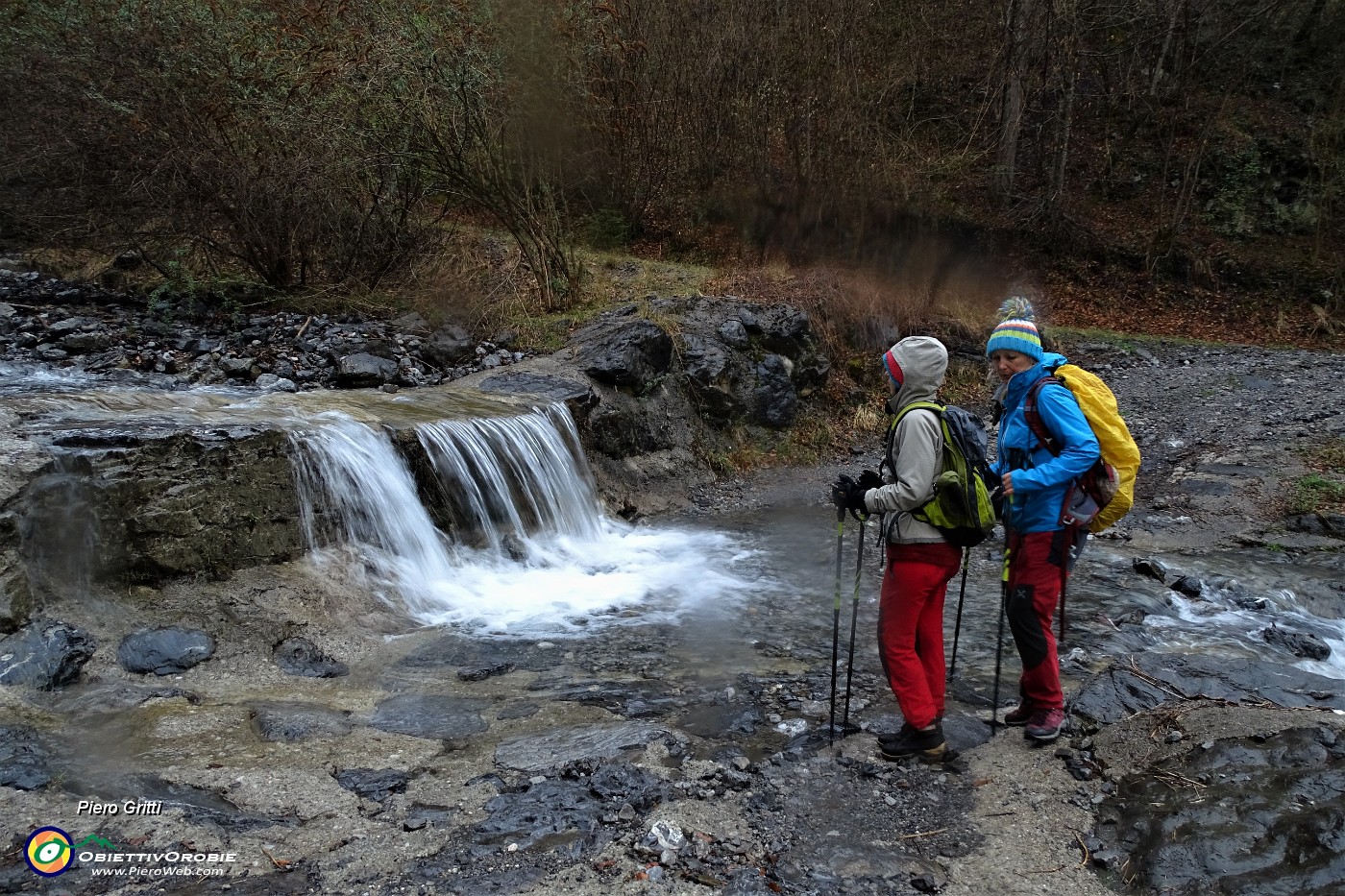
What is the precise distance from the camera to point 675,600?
23.1 ft

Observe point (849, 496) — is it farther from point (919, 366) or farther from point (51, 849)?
point (51, 849)

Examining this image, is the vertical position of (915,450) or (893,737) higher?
(915,450)

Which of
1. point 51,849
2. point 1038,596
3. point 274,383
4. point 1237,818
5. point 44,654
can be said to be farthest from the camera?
point 274,383

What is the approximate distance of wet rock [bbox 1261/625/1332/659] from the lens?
5.94 metres

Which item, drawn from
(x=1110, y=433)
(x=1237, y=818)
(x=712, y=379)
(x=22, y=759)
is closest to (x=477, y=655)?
(x=22, y=759)

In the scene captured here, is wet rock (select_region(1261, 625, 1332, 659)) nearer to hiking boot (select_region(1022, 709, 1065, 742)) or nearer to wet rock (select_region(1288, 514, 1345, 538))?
wet rock (select_region(1288, 514, 1345, 538))

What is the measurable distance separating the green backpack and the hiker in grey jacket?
4 cm

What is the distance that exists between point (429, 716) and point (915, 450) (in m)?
2.92

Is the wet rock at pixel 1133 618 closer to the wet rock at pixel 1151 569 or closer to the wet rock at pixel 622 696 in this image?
the wet rock at pixel 1151 569

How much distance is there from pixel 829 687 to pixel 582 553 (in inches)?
144

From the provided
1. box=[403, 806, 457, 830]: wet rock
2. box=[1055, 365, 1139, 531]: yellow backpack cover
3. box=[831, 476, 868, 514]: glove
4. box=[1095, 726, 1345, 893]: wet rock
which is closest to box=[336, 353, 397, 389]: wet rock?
box=[403, 806, 457, 830]: wet rock

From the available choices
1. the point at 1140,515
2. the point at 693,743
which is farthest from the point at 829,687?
the point at 1140,515

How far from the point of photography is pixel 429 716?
4.70 meters

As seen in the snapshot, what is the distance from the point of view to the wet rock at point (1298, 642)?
5.94 meters
